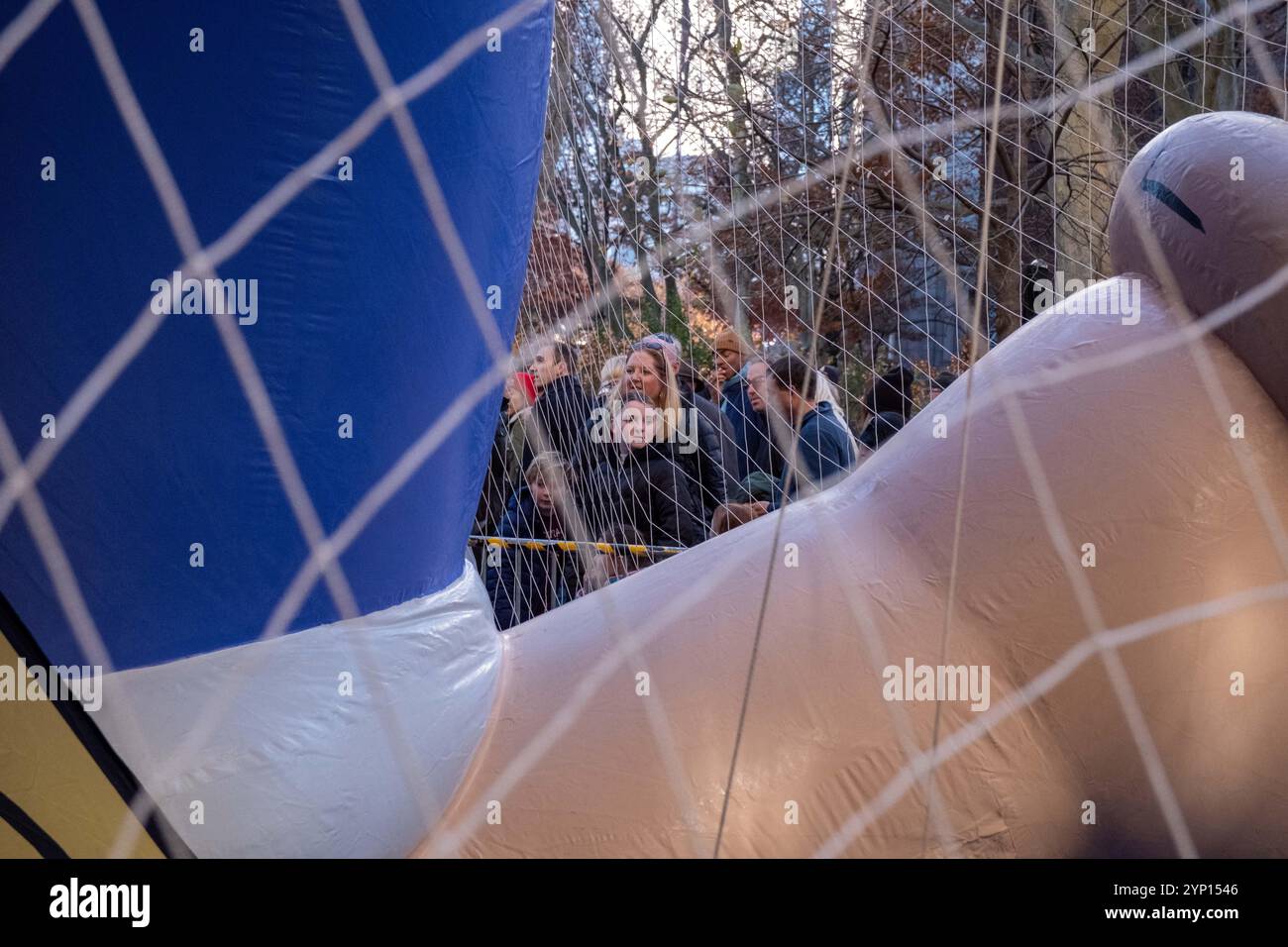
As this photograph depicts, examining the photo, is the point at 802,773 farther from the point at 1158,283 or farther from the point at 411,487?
the point at 1158,283

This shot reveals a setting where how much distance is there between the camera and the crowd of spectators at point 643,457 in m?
A: 3.37

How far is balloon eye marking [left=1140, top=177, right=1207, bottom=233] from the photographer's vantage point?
6.41ft

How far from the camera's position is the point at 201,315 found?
5.22ft

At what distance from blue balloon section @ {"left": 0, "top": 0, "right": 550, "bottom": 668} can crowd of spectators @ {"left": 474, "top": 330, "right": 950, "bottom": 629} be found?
1406mm

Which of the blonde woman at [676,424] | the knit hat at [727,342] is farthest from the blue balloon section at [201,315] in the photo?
the knit hat at [727,342]

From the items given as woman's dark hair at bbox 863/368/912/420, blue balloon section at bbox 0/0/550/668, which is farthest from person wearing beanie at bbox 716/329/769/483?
blue balloon section at bbox 0/0/550/668

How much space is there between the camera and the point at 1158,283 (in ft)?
6.58

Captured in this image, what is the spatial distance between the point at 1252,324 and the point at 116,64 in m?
1.59

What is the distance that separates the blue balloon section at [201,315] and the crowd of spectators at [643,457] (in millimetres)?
1406

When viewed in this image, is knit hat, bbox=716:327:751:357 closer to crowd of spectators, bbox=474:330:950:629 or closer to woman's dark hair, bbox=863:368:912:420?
crowd of spectators, bbox=474:330:950:629

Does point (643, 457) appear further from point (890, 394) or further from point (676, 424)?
point (890, 394)

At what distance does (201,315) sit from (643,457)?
2135 mm

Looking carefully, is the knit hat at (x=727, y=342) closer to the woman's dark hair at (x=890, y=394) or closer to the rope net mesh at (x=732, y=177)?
the rope net mesh at (x=732, y=177)

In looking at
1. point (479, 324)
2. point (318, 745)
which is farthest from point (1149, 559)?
point (318, 745)
